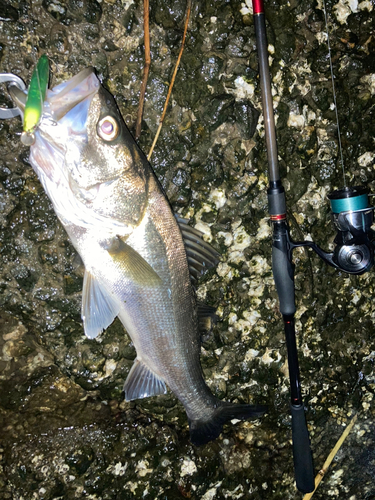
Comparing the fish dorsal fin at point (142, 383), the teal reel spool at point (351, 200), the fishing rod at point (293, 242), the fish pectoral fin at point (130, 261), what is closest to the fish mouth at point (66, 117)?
the fish pectoral fin at point (130, 261)

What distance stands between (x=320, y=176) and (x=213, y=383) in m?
1.55

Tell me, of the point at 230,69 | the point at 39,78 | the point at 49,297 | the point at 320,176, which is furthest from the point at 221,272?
the point at 39,78

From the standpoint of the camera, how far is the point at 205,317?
2254 mm

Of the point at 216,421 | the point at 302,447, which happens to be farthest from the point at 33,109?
the point at 302,447

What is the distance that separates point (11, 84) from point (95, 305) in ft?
4.03

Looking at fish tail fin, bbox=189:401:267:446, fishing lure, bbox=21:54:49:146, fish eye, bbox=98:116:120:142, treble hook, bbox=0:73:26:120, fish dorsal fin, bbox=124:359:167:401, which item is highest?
treble hook, bbox=0:73:26:120

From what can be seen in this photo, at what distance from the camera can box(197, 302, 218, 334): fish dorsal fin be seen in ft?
7.36

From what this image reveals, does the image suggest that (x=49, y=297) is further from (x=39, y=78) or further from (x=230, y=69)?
(x=230, y=69)

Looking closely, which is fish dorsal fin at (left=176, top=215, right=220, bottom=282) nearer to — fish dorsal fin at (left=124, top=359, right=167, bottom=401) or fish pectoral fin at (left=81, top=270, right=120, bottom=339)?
fish pectoral fin at (left=81, top=270, right=120, bottom=339)

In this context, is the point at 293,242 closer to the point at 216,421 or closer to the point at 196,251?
the point at 196,251

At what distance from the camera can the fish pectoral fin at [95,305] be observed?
78.3 inches

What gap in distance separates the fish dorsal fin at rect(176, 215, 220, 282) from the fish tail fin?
0.85 metres

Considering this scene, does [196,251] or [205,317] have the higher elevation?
[196,251]

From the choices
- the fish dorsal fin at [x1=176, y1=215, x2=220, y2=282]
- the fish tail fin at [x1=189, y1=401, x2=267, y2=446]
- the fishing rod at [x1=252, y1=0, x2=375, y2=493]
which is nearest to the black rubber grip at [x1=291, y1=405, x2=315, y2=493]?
the fishing rod at [x1=252, y1=0, x2=375, y2=493]
